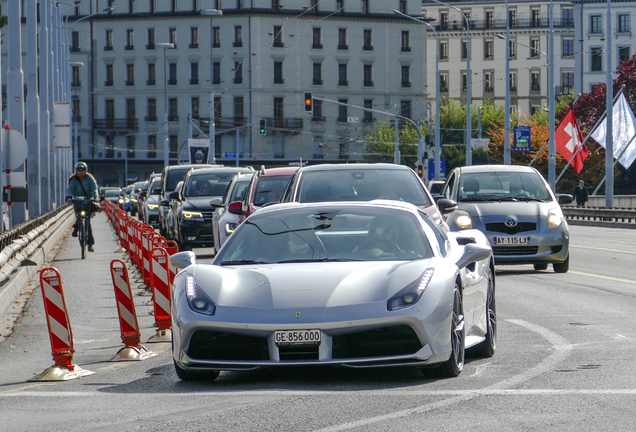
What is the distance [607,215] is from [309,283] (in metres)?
39.3

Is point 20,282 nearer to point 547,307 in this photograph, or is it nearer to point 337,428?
point 547,307

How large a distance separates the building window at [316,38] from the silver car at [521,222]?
3760 inches

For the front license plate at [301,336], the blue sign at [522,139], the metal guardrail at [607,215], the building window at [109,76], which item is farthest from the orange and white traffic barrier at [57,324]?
the building window at [109,76]

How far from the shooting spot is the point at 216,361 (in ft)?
24.3

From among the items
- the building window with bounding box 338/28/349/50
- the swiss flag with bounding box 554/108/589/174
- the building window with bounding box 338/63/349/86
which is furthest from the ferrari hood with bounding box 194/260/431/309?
the building window with bounding box 338/28/349/50

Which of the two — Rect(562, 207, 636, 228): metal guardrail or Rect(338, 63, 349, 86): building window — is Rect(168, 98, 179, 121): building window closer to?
Rect(338, 63, 349, 86): building window

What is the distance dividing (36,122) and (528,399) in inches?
1130

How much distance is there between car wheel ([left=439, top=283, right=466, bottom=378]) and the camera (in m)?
7.50

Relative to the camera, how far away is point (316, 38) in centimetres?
11306

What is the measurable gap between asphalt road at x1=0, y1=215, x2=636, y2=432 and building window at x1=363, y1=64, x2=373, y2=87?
103865 millimetres

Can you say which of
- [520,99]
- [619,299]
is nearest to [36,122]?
[619,299]

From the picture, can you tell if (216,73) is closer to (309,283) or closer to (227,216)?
(227,216)

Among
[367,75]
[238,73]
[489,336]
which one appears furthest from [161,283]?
[367,75]

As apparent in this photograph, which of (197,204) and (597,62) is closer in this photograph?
(197,204)
